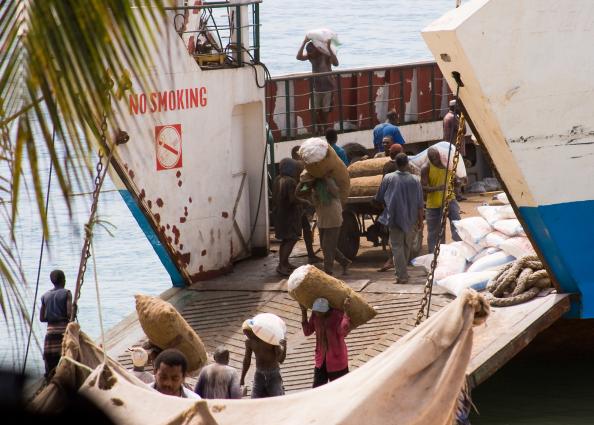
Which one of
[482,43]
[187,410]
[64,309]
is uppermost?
[482,43]

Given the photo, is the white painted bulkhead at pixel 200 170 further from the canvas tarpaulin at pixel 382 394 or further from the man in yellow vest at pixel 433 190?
the canvas tarpaulin at pixel 382 394

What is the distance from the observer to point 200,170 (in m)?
11.0

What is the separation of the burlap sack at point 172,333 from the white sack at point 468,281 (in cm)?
250

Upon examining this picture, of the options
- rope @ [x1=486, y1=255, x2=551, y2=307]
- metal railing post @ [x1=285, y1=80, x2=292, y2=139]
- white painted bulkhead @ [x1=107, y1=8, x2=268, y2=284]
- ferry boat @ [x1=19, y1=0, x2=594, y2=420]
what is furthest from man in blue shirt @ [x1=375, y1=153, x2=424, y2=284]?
metal railing post @ [x1=285, y1=80, x2=292, y2=139]

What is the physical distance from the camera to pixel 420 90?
16797 millimetres

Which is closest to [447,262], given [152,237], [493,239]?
[493,239]

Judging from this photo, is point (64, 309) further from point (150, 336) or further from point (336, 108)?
point (336, 108)

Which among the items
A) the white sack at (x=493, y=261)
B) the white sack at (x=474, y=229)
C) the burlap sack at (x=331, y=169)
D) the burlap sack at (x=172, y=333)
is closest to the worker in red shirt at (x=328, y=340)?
the burlap sack at (x=172, y=333)

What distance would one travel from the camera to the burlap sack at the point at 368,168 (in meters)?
11.8

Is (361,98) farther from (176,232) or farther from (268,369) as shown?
(268,369)

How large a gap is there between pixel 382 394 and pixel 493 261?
14.9 ft

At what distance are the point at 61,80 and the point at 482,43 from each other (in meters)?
6.28

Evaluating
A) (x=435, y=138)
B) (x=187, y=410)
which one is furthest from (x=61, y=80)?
(x=435, y=138)

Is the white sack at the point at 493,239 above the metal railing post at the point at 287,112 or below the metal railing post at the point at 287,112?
above
